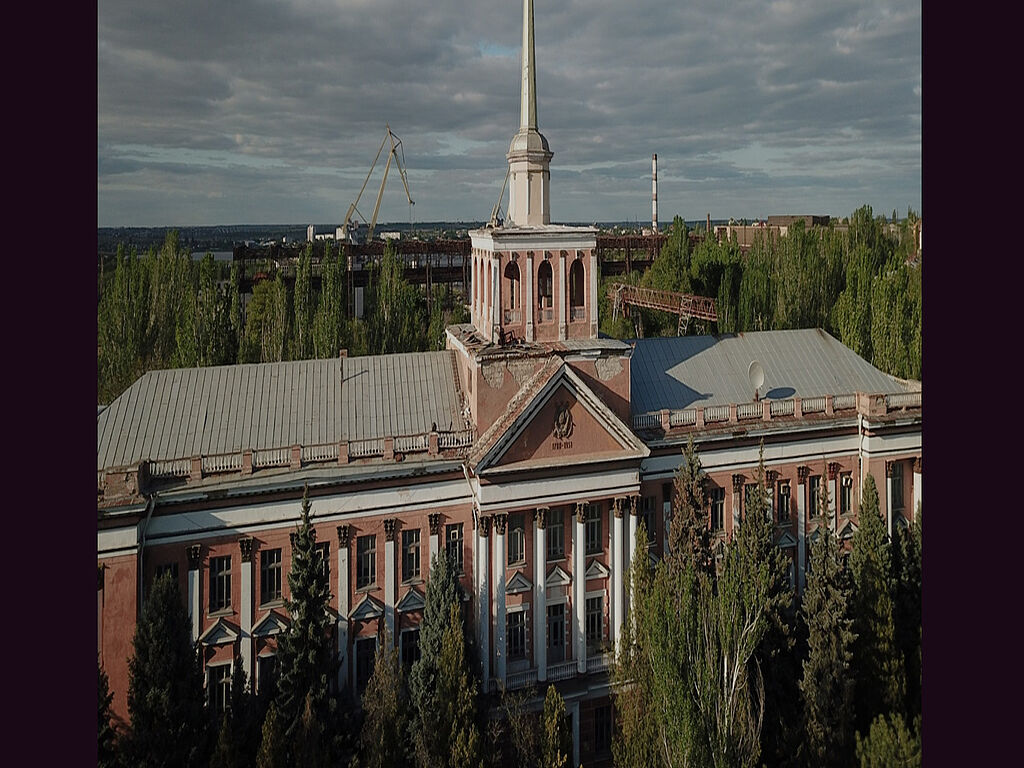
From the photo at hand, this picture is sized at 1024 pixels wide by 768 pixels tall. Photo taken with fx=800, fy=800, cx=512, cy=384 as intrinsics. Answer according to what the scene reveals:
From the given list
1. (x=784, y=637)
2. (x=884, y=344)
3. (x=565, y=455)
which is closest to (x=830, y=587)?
(x=784, y=637)

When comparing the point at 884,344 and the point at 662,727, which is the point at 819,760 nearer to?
the point at 662,727

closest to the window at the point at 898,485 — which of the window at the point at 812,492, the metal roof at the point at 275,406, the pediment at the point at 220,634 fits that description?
the window at the point at 812,492

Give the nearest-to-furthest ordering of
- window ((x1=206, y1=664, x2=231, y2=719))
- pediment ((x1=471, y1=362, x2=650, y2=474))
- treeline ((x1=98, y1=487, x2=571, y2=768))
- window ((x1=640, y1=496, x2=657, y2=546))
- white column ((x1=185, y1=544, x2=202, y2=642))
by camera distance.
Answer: treeline ((x1=98, y1=487, x2=571, y2=768)) → white column ((x1=185, y1=544, x2=202, y2=642)) → window ((x1=206, y1=664, x2=231, y2=719)) → pediment ((x1=471, y1=362, x2=650, y2=474)) → window ((x1=640, y1=496, x2=657, y2=546))

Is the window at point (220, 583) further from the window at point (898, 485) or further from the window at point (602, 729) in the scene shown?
the window at point (898, 485)

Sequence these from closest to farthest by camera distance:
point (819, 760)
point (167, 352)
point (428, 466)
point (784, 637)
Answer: point (819, 760)
point (784, 637)
point (428, 466)
point (167, 352)

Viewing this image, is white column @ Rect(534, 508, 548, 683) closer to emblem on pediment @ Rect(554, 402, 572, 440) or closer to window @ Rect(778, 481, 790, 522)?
emblem on pediment @ Rect(554, 402, 572, 440)

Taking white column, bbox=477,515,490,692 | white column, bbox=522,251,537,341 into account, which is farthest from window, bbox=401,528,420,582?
white column, bbox=522,251,537,341

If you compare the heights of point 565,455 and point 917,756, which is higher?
point 565,455

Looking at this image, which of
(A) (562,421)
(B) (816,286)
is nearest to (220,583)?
(A) (562,421)

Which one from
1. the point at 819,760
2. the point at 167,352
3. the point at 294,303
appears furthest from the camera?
the point at 294,303
